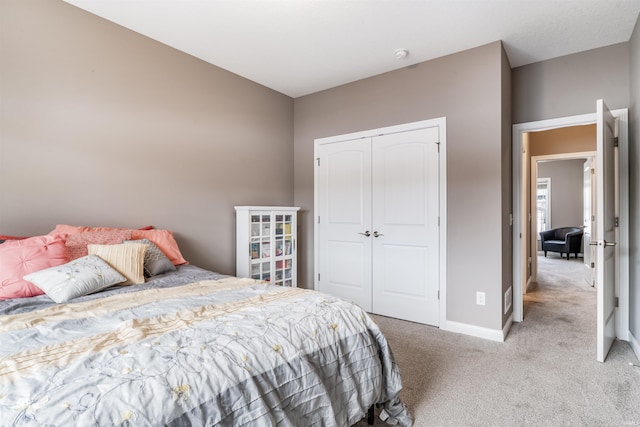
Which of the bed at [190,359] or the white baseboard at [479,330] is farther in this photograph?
the white baseboard at [479,330]

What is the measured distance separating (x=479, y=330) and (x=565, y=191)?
790 centimetres

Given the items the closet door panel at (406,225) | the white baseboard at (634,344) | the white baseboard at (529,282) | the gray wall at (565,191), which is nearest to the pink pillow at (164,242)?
the closet door panel at (406,225)

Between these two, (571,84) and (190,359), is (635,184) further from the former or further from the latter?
(190,359)

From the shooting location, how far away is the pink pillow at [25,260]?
167 cm

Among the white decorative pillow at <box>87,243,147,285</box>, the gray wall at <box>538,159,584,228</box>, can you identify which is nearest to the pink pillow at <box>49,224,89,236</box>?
the white decorative pillow at <box>87,243,147,285</box>

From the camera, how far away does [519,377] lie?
2164mm

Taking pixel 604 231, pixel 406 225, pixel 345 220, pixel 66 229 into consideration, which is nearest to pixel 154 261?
pixel 66 229

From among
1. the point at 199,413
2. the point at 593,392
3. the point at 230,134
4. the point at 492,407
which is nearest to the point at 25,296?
the point at 199,413

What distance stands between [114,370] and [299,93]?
372 centimetres

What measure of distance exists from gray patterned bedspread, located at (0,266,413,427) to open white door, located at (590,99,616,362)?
5.79 ft

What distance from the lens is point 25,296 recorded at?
1679 millimetres

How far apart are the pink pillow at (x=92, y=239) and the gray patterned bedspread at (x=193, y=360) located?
15.6 inches

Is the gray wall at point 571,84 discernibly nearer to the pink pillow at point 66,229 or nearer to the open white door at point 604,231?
the open white door at point 604,231

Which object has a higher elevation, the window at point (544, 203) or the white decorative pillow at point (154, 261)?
the window at point (544, 203)
